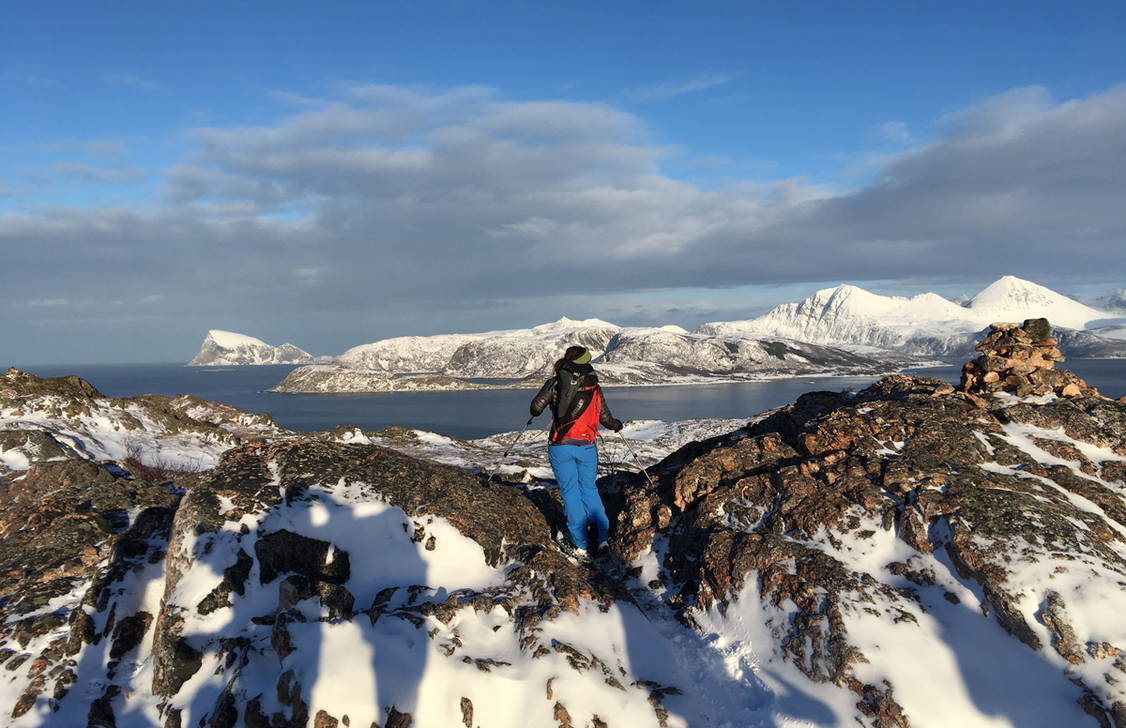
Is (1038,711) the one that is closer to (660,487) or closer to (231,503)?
(660,487)

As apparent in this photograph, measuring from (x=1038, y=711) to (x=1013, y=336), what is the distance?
1035 centimetres

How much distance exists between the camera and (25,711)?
7.36 metres

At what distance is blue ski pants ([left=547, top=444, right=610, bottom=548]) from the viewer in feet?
36.0

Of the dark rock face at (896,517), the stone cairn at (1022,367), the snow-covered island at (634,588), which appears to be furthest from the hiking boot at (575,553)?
the stone cairn at (1022,367)

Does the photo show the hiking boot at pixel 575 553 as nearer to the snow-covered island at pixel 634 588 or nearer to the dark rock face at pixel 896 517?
the snow-covered island at pixel 634 588

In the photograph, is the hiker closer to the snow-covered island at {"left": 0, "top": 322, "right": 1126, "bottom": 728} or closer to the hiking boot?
the hiking boot

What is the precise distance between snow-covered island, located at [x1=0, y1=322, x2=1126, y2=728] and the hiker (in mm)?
780

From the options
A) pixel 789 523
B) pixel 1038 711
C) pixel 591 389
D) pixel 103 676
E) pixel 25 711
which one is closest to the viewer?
pixel 1038 711

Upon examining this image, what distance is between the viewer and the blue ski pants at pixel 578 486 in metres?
11.0

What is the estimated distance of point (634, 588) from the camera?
10.3 meters

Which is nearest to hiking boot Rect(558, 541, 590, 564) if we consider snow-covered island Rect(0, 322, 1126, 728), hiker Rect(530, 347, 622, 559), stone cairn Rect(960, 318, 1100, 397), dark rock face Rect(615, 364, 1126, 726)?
hiker Rect(530, 347, 622, 559)

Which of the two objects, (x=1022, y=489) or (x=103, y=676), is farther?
(x=1022, y=489)

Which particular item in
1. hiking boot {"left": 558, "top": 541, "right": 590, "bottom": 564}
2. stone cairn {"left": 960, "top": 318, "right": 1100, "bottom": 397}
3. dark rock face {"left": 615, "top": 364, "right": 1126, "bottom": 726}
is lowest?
hiking boot {"left": 558, "top": 541, "right": 590, "bottom": 564}

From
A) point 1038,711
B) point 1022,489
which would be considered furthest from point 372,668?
point 1022,489
